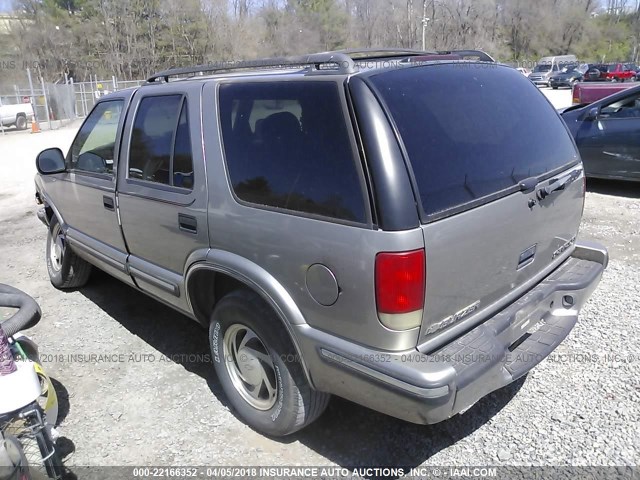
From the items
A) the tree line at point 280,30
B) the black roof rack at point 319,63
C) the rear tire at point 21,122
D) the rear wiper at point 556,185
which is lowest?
the rear tire at point 21,122

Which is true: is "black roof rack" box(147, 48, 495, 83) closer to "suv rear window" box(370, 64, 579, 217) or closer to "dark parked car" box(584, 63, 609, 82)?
"suv rear window" box(370, 64, 579, 217)

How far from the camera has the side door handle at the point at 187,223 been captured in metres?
2.88

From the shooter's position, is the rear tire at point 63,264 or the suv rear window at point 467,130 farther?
the rear tire at point 63,264

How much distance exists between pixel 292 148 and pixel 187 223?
2.82 ft

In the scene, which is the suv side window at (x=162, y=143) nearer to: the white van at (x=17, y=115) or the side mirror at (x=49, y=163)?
the side mirror at (x=49, y=163)

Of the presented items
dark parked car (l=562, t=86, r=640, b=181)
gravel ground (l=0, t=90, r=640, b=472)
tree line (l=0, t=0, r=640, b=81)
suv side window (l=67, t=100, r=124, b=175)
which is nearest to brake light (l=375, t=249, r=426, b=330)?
gravel ground (l=0, t=90, r=640, b=472)

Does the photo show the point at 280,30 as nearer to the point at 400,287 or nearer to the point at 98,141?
the point at 98,141

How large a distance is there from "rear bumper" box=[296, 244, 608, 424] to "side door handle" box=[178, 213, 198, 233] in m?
0.91

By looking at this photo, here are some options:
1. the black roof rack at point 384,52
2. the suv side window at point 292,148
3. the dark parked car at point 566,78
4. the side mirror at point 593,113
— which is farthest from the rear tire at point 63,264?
the dark parked car at point 566,78

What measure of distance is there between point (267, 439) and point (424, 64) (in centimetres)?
217

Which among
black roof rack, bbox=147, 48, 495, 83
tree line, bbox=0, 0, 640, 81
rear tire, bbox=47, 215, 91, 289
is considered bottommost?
rear tire, bbox=47, 215, 91, 289

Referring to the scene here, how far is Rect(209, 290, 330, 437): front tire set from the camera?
2.60 metres

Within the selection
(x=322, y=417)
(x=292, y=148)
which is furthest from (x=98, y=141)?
(x=322, y=417)

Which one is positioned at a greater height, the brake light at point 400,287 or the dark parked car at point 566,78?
the dark parked car at point 566,78
